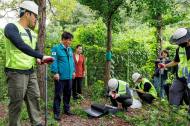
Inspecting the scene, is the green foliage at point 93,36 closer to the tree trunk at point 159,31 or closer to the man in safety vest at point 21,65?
the tree trunk at point 159,31

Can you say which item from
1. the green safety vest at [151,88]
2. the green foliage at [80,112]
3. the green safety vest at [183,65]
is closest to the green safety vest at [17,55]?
the green safety vest at [183,65]

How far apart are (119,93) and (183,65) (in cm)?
252

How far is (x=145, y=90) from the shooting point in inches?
414

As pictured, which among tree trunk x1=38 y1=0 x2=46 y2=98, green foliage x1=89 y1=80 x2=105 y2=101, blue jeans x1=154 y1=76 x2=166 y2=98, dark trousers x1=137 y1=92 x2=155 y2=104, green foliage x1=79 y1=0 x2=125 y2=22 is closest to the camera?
tree trunk x1=38 y1=0 x2=46 y2=98

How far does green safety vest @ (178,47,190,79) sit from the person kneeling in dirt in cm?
218

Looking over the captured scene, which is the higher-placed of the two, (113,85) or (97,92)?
(113,85)

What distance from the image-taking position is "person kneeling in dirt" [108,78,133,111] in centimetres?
921

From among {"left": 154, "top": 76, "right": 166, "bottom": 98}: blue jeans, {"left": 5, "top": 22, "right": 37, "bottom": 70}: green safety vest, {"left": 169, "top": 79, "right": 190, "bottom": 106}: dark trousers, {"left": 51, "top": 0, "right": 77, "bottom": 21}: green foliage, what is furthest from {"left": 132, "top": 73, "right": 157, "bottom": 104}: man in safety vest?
{"left": 51, "top": 0, "right": 77, "bottom": 21}: green foliage

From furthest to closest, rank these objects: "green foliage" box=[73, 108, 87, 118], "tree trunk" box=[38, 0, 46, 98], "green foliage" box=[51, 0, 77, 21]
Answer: "green foliage" box=[51, 0, 77, 21], "tree trunk" box=[38, 0, 46, 98], "green foliage" box=[73, 108, 87, 118]

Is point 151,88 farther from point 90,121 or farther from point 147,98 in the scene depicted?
point 90,121

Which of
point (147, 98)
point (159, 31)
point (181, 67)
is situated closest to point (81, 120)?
point (181, 67)

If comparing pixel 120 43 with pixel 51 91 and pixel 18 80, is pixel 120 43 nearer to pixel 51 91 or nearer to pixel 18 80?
pixel 51 91

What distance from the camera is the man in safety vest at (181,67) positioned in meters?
6.97

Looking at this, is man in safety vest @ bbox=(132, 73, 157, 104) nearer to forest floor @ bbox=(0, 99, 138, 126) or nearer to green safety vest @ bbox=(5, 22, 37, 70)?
forest floor @ bbox=(0, 99, 138, 126)
